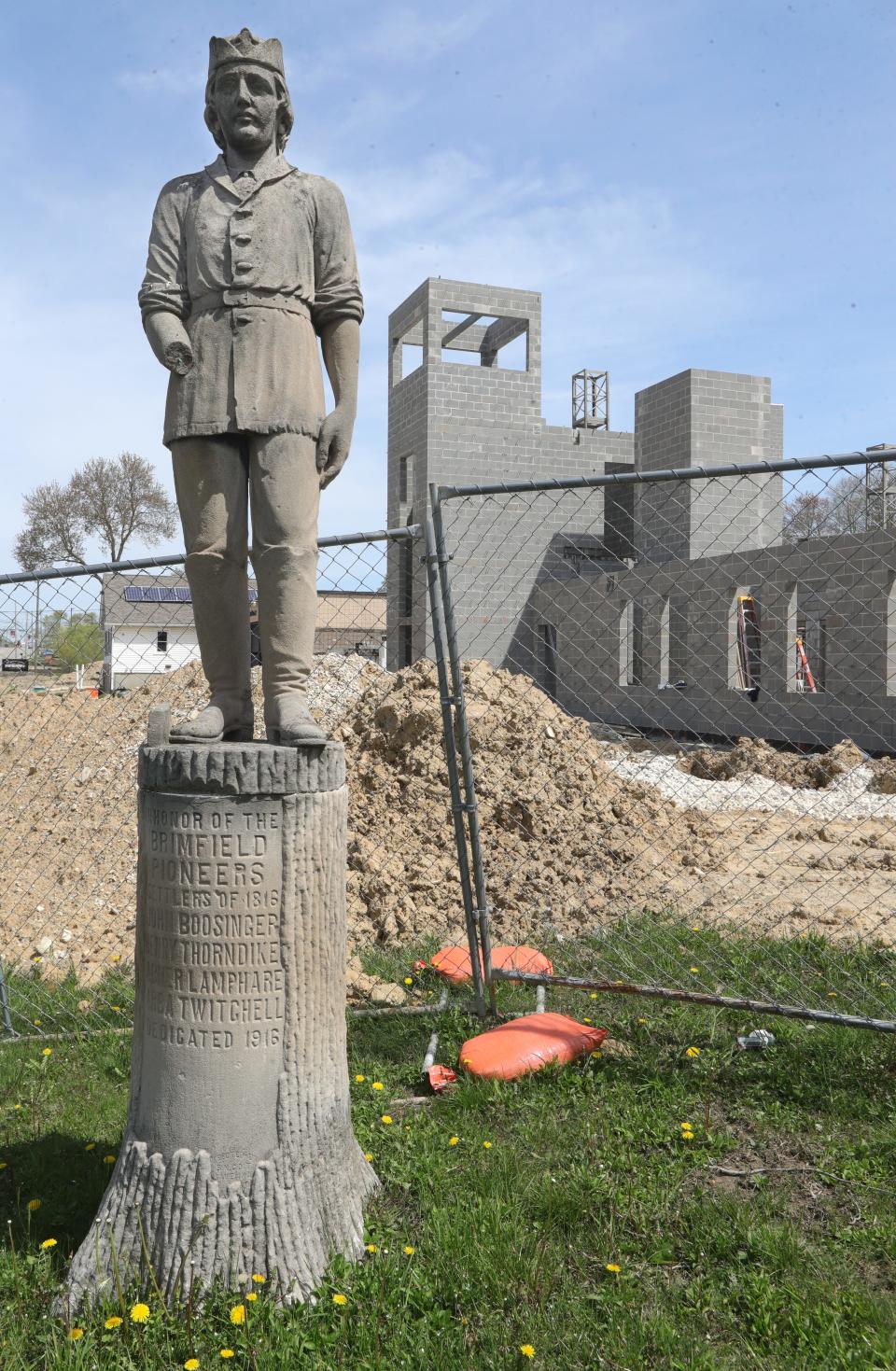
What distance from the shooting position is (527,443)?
20.6m

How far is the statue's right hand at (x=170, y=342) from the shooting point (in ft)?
8.72

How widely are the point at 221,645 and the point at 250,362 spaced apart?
790 mm

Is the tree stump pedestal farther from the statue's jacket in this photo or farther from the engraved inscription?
the statue's jacket

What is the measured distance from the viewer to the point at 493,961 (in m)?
4.45

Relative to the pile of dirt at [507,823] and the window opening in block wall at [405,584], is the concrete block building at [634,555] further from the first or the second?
the pile of dirt at [507,823]

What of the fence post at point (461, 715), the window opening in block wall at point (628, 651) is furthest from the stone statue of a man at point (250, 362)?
the window opening in block wall at point (628, 651)

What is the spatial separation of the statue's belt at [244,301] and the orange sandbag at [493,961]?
2.83 m

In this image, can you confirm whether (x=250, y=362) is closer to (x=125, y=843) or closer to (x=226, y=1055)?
(x=226, y=1055)

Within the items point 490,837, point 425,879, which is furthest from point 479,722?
point 425,879

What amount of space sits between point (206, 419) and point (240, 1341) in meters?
2.23

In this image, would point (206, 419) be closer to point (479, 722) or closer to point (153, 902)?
point (153, 902)

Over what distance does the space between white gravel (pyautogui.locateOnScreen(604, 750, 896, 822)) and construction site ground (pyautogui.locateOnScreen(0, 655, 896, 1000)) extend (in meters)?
0.16

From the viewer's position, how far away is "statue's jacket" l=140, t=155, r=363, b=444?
266 cm

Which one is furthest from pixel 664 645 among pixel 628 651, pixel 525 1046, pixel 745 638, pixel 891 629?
pixel 525 1046
